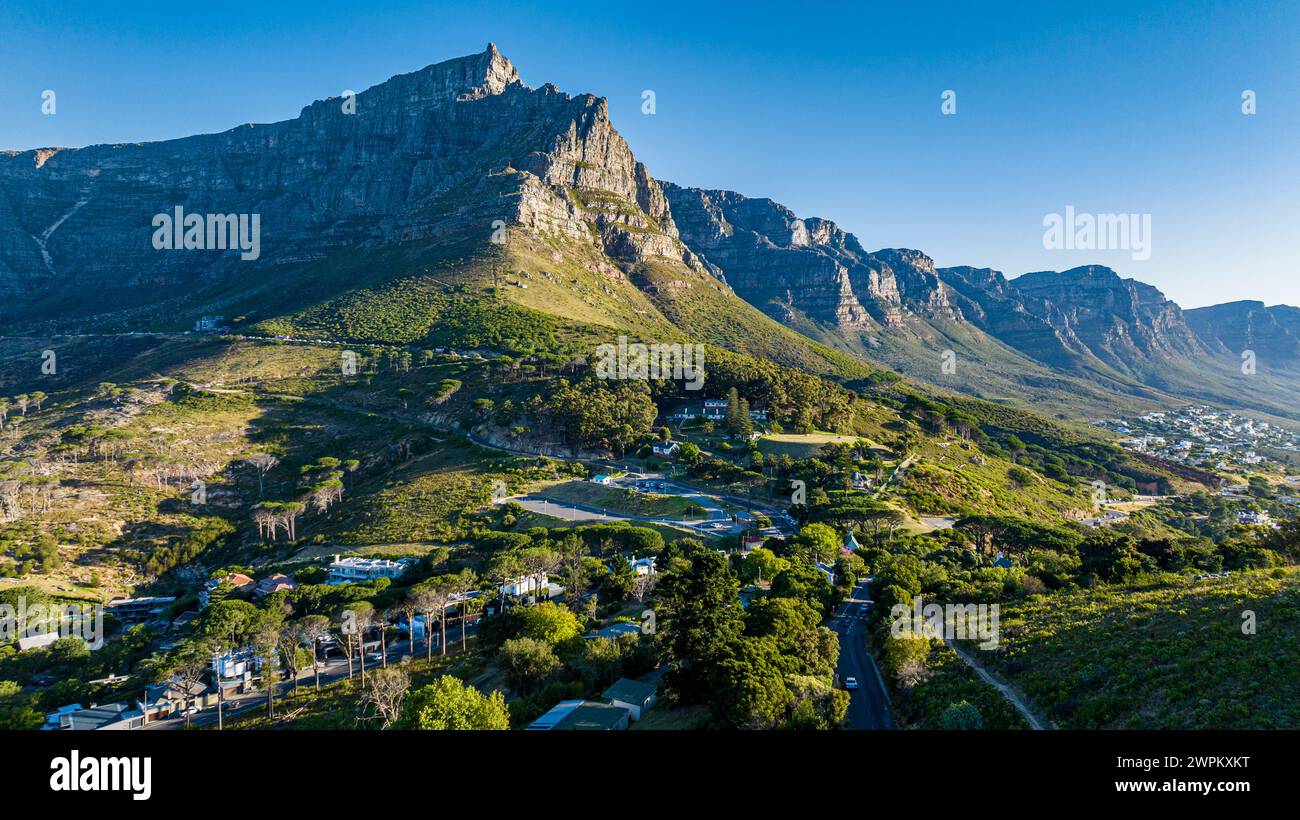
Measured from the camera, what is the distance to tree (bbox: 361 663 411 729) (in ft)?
76.1

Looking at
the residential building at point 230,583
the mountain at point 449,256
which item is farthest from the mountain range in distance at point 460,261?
the residential building at point 230,583

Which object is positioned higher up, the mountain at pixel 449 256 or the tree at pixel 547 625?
the mountain at pixel 449 256

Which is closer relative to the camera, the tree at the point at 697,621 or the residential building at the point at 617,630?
the tree at the point at 697,621

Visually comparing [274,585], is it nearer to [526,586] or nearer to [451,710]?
[526,586]

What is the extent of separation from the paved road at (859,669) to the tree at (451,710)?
473 inches

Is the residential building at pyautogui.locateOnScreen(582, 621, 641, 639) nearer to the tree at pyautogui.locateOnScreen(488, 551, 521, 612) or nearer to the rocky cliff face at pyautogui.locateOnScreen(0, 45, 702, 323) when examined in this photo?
the tree at pyautogui.locateOnScreen(488, 551, 521, 612)

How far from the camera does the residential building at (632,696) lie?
22656 millimetres

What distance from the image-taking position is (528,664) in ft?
83.8

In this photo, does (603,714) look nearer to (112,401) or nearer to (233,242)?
(112,401)

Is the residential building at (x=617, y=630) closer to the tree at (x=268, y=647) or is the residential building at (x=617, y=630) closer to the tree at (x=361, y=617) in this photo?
the tree at (x=361, y=617)

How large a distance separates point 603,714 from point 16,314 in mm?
211166

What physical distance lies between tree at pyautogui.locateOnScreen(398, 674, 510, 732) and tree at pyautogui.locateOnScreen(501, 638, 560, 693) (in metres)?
4.76

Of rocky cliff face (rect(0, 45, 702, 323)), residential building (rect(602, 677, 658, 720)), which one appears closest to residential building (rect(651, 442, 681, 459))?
residential building (rect(602, 677, 658, 720))
